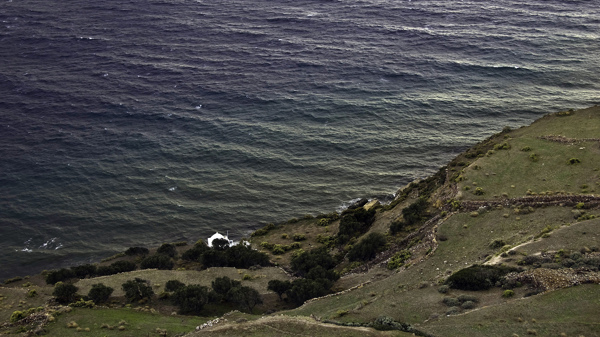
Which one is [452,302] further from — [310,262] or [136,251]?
[136,251]

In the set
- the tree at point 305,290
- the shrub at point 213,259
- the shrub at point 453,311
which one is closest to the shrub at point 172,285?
the shrub at point 213,259

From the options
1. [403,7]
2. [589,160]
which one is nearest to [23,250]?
[589,160]

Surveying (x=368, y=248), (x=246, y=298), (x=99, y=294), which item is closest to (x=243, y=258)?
(x=246, y=298)

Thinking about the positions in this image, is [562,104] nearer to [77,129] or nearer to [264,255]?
[264,255]

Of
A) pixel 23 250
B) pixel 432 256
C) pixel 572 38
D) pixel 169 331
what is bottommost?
pixel 23 250

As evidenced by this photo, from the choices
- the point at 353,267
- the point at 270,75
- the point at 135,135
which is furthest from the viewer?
the point at 270,75

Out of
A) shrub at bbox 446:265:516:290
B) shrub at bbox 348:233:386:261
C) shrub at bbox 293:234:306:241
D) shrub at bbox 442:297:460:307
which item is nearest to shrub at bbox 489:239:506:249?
shrub at bbox 446:265:516:290
